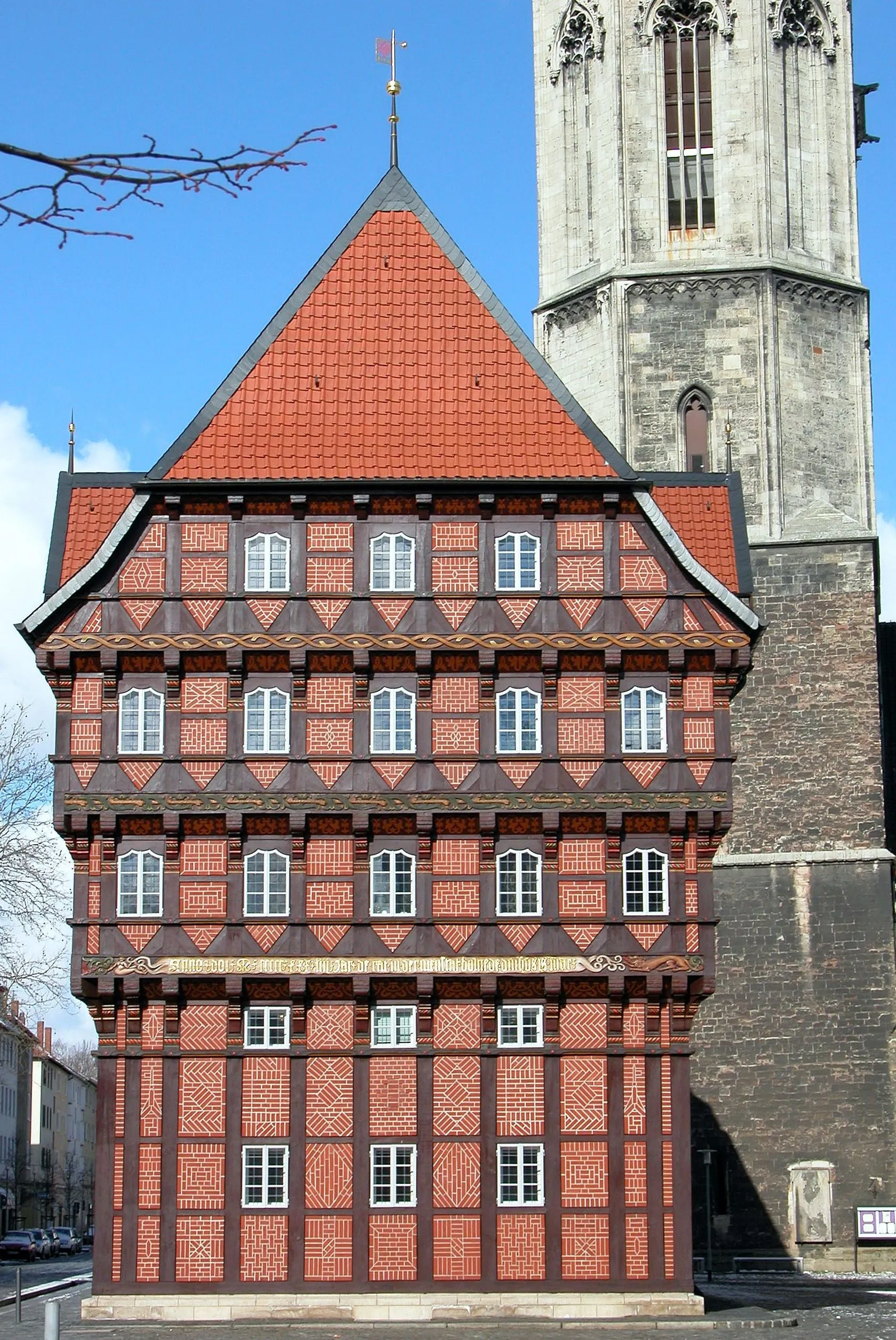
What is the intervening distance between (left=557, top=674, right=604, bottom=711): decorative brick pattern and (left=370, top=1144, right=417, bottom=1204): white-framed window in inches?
266

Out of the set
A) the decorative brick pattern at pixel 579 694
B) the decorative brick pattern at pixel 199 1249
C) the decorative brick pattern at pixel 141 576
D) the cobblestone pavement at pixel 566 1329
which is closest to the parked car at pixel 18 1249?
the cobblestone pavement at pixel 566 1329

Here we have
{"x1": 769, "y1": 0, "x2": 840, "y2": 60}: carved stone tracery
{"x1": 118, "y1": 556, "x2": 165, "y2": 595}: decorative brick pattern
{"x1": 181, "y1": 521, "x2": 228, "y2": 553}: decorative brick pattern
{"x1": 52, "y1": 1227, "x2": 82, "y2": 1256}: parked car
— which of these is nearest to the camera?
{"x1": 118, "y1": 556, "x2": 165, "y2": 595}: decorative brick pattern

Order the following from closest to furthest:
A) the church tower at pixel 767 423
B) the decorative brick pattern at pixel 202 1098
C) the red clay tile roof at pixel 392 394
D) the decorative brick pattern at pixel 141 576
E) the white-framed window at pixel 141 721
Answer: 1. the decorative brick pattern at pixel 202 1098
2. the white-framed window at pixel 141 721
3. the decorative brick pattern at pixel 141 576
4. the red clay tile roof at pixel 392 394
5. the church tower at pixel 767 423

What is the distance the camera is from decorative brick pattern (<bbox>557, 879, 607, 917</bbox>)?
107 feet

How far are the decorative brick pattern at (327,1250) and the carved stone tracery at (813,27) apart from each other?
1199 inches

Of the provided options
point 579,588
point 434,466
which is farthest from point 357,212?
point 579,588

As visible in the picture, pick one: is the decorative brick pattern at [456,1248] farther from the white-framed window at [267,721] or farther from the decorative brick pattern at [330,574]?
the decorative brick pattern at [330,574]

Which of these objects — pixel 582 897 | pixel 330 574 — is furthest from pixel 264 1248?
pixel 330 574

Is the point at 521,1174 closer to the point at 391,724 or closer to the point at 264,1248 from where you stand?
the point at 264,1248

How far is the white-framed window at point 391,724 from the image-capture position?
33.2 meters

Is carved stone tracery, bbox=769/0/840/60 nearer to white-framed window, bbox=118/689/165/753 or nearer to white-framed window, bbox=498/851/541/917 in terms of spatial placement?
white-framed window, bbox=498/851/541/917

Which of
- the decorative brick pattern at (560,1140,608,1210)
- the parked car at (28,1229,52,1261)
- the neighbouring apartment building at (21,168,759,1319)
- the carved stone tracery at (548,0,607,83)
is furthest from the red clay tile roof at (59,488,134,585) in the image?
the parked car at (28,1229,52,1261)

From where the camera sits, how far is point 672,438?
49250 mm

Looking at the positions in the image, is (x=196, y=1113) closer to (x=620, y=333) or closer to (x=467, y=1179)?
(x=467, y=1179)
